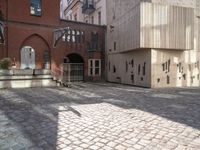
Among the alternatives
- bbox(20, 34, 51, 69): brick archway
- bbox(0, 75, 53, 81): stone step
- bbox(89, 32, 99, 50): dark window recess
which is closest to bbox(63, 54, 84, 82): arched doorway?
bbox(89, 32, 99, 50): dark window recess

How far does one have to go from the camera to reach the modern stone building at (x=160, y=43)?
15.7 m

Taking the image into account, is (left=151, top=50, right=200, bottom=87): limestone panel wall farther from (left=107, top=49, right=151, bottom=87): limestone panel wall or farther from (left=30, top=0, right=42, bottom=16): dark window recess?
(left=30, top=0, right=42, bottom=16): dark window recess

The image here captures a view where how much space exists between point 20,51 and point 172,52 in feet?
40.9

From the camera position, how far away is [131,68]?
1911 centimetres

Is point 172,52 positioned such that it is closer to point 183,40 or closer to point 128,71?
point 183,40

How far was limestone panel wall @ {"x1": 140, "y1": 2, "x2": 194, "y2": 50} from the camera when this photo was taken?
51.1 feet

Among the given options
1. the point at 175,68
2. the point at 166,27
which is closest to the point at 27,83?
the point at 166,27

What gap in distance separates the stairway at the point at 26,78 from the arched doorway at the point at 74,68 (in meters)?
5.85

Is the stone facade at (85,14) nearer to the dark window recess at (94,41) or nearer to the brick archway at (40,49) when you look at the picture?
the dark window recess at (94,41)

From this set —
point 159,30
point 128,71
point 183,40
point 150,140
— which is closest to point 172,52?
point 183,40

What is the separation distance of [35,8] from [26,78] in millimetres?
7937

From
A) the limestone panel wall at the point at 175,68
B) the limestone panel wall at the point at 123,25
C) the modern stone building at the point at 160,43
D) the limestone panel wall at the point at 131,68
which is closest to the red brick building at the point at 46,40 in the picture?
the limestone panel wall at the point at 123,25

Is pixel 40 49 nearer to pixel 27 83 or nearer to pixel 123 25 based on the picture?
pixel 27 83

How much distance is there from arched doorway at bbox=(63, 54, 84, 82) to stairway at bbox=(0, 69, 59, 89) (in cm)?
585
